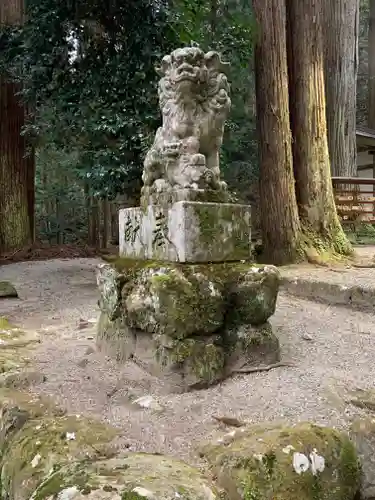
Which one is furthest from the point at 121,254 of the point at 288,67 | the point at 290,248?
the point at 288,67

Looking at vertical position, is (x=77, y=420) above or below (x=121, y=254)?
below

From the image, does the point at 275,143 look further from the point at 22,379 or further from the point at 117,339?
the point at 22,379

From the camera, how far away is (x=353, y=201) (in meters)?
9.72

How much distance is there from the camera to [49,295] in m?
6.48

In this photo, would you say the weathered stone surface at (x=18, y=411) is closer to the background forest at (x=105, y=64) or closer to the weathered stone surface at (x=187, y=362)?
the weathered stone surface at (x=187, y=362)

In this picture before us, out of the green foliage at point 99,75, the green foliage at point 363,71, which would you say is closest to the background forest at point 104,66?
the green foliage at point 99,75

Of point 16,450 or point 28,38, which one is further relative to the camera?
point 28,38

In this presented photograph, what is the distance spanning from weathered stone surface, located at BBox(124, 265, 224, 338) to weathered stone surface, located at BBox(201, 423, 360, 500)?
79cm

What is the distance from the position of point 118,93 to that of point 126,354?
4170 mm

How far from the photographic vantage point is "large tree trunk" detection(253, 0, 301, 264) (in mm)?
6895

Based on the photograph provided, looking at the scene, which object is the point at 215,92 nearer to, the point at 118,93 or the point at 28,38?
the point at 118,93

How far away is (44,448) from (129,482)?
0.56 meters

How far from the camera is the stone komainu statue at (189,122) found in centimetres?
313

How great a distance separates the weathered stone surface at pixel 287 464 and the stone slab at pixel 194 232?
1.17m
